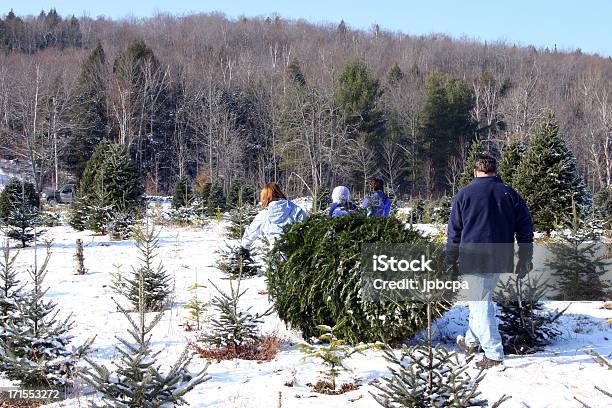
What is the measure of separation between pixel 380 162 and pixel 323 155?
291 inches

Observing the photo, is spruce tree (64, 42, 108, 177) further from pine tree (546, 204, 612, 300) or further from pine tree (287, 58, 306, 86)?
pine tree (546, 204, 612, 300)

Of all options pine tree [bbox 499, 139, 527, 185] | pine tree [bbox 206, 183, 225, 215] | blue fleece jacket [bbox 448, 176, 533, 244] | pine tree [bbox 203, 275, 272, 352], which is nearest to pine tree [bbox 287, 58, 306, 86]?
pine tree [bbox 206, 183, 225, 215]

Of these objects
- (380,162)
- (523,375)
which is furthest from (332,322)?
(380,162)

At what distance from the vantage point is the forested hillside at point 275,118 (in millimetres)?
38812

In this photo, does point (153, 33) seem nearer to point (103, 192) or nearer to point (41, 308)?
point (103, 192)

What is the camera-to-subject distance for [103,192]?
1495cm

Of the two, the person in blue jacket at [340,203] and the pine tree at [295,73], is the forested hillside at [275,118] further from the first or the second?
the person in blue jacket at [340,203]

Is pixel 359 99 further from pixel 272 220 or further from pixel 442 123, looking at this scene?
pixel 272 220

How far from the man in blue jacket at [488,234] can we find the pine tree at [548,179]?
969cm

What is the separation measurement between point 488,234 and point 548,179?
10189mm

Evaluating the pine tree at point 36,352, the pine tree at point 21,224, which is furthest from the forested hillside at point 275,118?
the pine tree at point 36,352

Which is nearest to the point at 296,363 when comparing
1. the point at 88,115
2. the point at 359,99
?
the point at 359,99

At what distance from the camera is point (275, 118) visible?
150 ft

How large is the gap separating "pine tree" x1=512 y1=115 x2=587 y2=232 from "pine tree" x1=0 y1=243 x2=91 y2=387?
11920 mm
